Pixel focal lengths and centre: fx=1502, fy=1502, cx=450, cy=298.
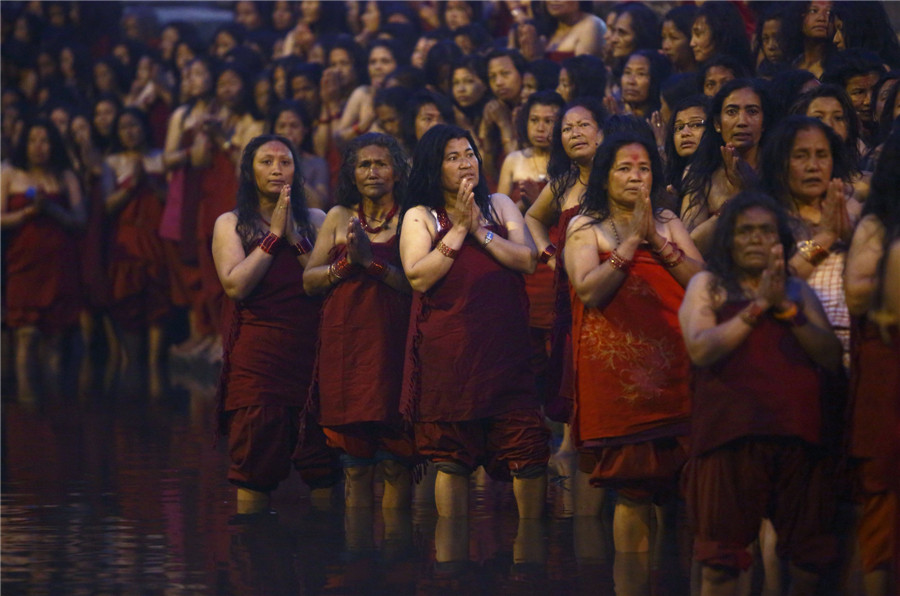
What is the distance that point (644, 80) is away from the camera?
25.7 ft

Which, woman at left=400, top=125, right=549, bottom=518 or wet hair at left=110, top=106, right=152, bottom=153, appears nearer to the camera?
woman at left=400, top=125, right=549, bottom=518

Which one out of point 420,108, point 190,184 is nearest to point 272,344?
point 420,108

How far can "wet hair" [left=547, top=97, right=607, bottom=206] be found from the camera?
6.63 meters

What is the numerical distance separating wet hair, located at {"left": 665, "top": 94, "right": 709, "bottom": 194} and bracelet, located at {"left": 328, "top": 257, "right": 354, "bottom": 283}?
1384mm

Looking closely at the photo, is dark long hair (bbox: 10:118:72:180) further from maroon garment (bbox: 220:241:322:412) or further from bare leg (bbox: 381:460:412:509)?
bare leg (bbox: 381:460:412:509)

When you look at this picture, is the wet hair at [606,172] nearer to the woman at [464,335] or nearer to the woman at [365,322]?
the woman at [464,335]

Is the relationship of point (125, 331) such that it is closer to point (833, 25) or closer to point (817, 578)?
point (833, 25)

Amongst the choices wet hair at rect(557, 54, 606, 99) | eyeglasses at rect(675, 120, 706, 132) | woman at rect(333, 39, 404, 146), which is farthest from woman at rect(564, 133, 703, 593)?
woman at rect(333, 39, 404, 146)

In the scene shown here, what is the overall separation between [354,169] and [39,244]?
6.24 meters

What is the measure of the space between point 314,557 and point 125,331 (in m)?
7.03

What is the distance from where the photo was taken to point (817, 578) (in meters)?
4.61

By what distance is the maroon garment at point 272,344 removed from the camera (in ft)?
21.5

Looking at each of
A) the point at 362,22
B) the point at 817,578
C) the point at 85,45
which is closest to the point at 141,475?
the point at 817,578

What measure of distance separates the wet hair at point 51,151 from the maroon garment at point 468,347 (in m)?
6.28
